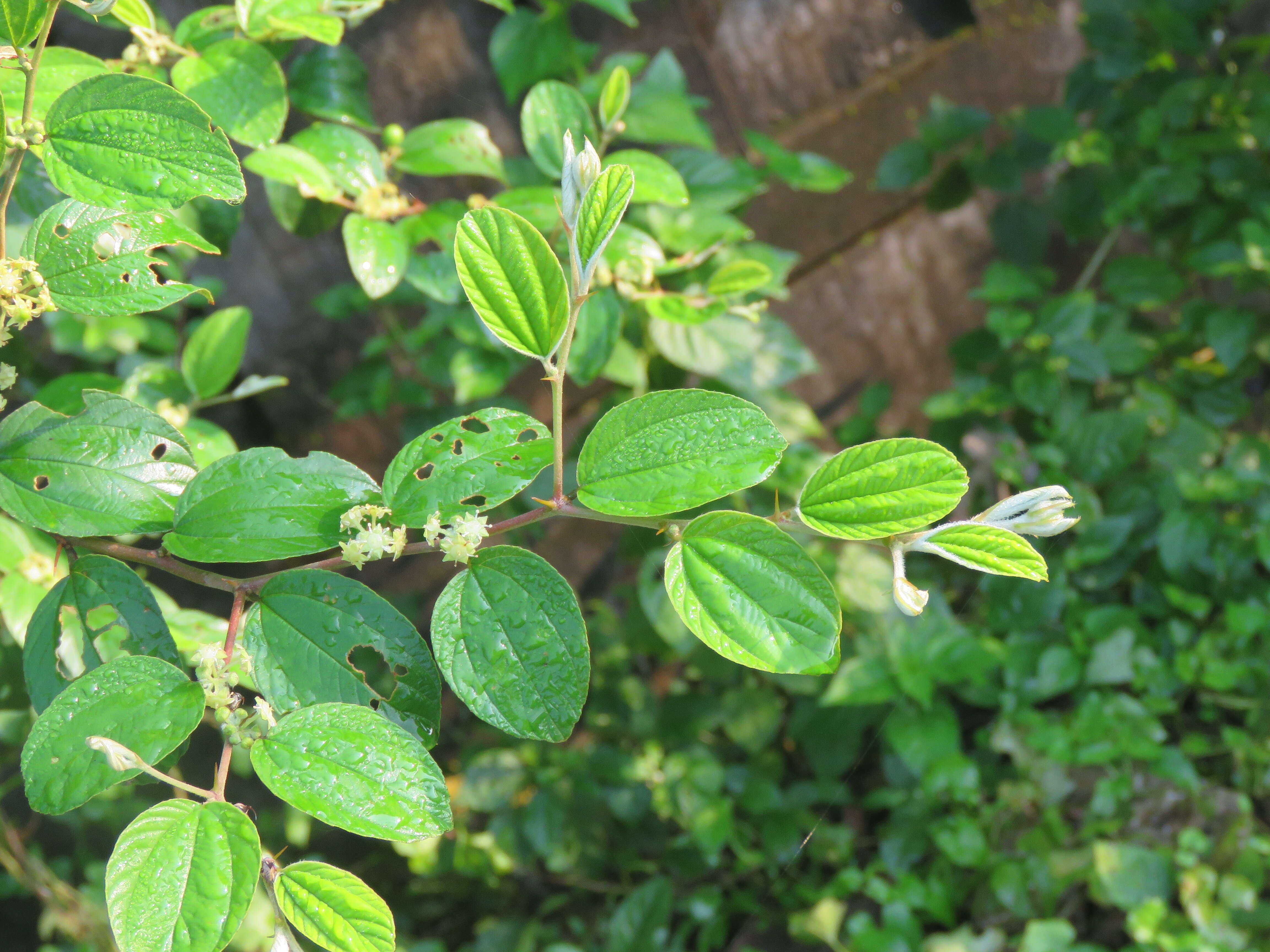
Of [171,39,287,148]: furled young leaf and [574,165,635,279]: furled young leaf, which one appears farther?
[171,39,287,148]: furled young leaf

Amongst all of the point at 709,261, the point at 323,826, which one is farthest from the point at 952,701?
the point at 323,826

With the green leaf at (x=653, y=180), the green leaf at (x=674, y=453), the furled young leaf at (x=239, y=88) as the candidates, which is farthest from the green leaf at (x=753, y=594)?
the furled young leaf at (x=239, y=88)

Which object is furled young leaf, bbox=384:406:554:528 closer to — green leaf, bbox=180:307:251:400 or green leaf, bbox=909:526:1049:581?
green leaf, bbox=909:526:1049:581

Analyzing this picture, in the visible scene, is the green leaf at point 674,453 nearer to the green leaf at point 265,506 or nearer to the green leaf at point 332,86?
the green leaf at point 265,506

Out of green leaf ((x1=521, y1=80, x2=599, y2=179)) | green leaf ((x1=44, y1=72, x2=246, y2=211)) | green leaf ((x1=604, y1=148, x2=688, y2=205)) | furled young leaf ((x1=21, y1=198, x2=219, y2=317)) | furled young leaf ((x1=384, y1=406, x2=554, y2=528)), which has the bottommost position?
furled young leaf ((x1=384, y1=406, x2=554, y2=528))

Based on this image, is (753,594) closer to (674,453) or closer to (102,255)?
(674,453)

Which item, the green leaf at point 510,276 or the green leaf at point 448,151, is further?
the green leaf at point 448,151

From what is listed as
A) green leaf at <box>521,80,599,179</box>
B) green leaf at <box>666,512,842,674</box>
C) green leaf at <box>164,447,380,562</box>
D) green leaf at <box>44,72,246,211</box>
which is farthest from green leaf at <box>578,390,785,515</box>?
green leaf at <box>521,80,599,179</box>
